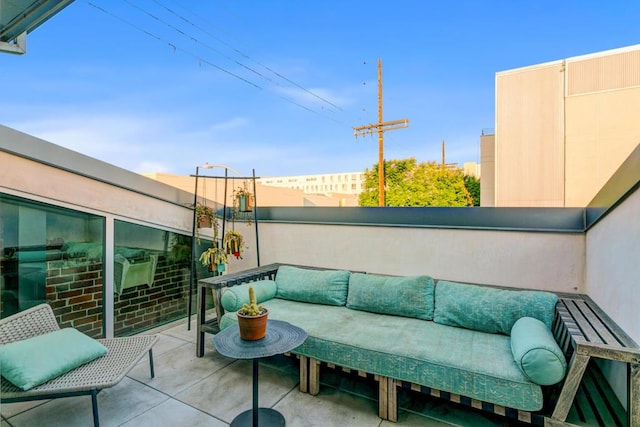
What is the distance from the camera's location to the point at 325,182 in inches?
1043

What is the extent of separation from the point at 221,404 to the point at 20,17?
2.96 metres

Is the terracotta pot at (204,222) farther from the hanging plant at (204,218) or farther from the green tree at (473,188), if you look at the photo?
the green tree at (473,188)

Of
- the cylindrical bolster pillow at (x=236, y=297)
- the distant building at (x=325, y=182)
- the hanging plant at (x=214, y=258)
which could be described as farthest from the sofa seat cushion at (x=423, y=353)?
the distant building at (x=325, y=182)

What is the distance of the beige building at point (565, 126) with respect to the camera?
30.9 ft

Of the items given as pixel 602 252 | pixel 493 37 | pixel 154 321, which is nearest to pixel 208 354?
pixel 154 321

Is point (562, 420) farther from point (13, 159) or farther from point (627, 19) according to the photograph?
point (627, 19)

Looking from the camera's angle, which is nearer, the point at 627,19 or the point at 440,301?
the point at 440,301

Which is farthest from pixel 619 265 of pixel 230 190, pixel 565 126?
pixel 565 126

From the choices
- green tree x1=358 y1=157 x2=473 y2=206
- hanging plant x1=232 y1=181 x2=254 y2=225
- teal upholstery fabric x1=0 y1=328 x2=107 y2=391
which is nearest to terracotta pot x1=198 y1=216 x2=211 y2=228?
hanging plant x1=232 y1=181 x2=254 y2=225

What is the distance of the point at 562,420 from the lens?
5.27 ft

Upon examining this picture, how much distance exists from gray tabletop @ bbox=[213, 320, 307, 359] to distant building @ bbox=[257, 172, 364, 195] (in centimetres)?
2177

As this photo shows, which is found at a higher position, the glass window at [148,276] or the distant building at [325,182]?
the distant building at [325,182]

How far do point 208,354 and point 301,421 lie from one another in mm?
1422

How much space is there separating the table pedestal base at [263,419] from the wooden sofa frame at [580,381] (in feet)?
1.17
